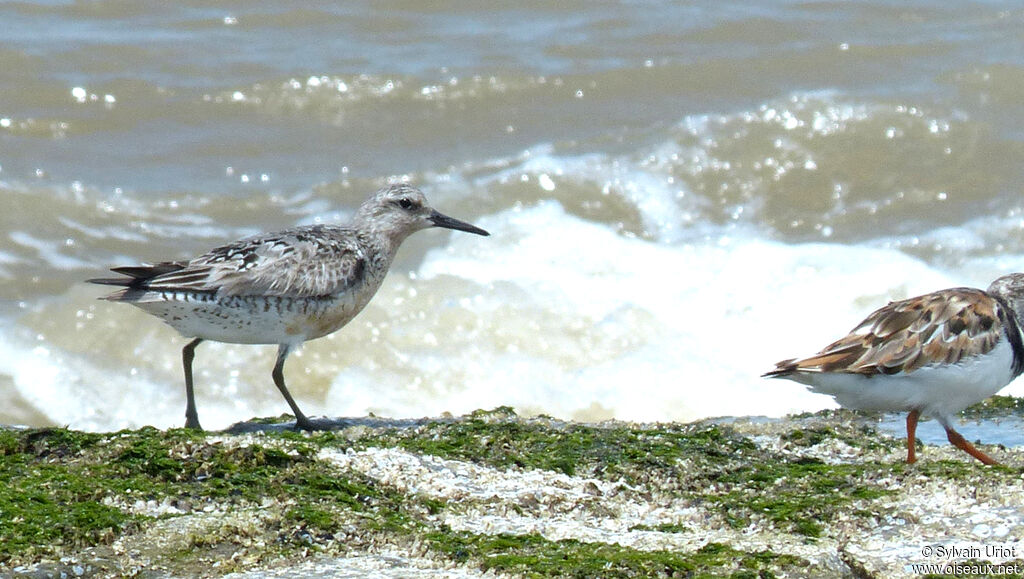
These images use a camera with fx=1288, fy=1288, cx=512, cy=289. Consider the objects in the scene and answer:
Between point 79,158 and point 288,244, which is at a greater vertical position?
point 79,158

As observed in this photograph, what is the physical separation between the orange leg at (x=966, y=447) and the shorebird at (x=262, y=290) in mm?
3120

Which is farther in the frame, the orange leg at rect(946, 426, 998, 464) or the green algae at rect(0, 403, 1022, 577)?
the orange leg at rect(946, 426, 998, 464)

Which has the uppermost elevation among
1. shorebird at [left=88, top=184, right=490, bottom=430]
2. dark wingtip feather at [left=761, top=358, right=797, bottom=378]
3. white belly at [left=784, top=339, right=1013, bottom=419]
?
shorebird at [left=88, top=184, right=490, bottom=430]

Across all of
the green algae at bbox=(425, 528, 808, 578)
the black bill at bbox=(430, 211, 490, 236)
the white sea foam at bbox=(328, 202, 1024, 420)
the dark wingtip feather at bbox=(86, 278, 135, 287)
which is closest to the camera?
the green algae at bbox=(425, 528, 808, 578)

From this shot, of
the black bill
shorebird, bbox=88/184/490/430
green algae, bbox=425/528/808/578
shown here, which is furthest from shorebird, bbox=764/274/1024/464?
the black bill

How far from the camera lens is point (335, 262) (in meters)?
7.14

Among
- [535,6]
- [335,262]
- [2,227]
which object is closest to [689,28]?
[535,6]

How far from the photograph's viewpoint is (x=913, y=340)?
19.4ft

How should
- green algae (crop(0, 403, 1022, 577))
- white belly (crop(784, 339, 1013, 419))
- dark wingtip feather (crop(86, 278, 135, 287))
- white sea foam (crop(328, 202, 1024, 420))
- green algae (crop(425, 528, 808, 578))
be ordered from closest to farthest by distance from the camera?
green algae (crop(425, 528, 808, 578))
green algae (crop(0, 403, 1022, 577))
white belly (crop(784, 339, 1013, 419))
dark wingtip feather (crop(86, 278, 135, 287))
white sea foam (crop(328, 202, 1024, 420))

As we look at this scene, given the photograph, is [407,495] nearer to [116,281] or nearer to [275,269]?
[275,269]

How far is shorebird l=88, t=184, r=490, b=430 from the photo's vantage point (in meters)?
6.73

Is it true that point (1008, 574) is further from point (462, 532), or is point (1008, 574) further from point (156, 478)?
point (156, 478)

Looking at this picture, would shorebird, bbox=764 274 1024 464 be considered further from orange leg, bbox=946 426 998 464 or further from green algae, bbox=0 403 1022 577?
green algae, bbox=0 403 1022 577

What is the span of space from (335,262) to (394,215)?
3.12ft
